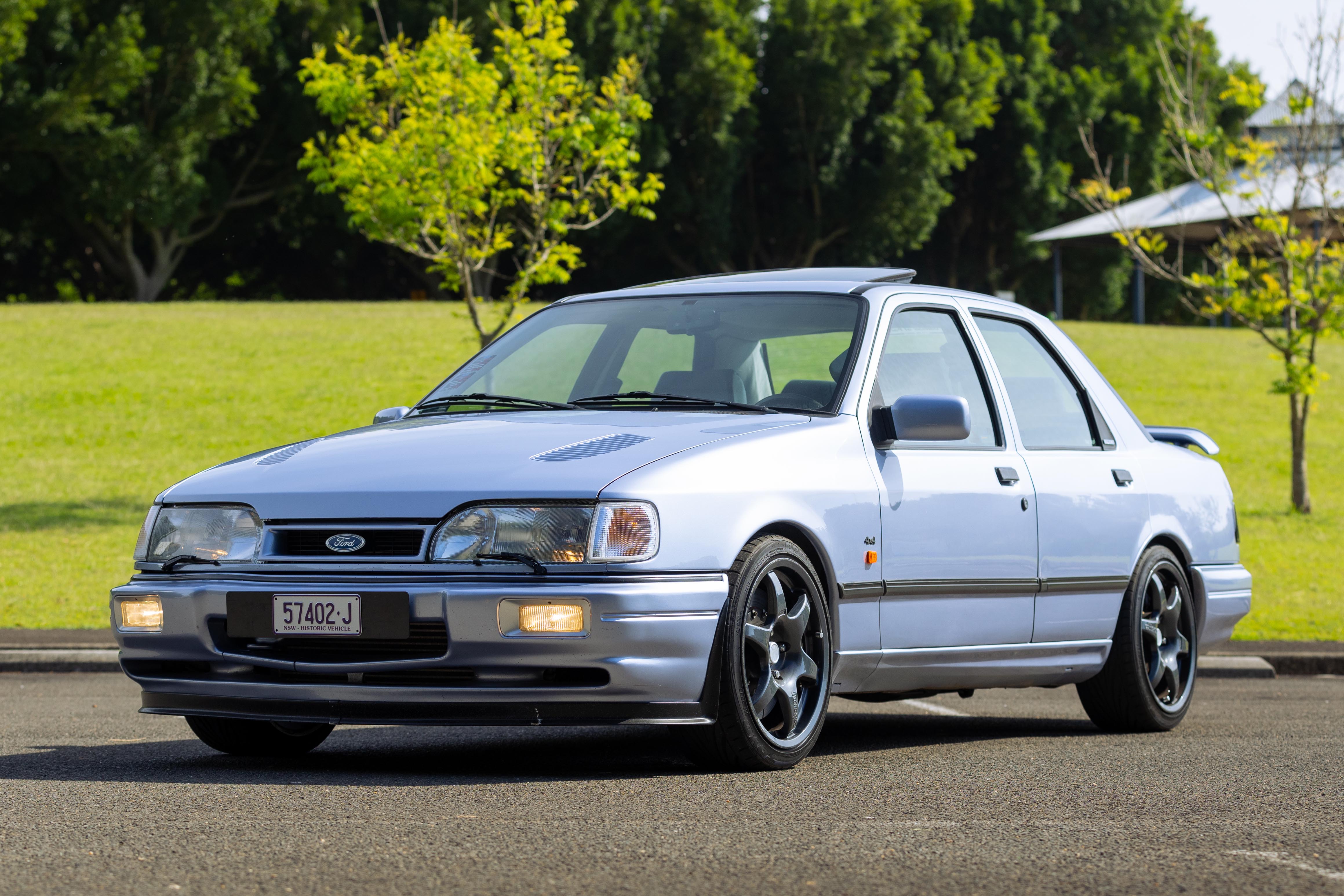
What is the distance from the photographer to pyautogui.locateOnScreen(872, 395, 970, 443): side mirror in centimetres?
579

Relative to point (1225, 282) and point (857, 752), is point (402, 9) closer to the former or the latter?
point (1225, 282)

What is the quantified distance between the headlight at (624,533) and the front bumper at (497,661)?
0.07 metres

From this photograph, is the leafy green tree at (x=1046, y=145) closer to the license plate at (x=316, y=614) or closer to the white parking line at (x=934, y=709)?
the white parking line at (x=934, y=709)

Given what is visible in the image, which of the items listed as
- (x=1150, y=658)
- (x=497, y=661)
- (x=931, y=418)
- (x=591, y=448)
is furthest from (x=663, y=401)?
(x=1150, y=658)

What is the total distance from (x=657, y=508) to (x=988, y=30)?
58874mm

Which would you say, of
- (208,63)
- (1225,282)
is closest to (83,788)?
(1225,282)

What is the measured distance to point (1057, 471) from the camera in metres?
6.82

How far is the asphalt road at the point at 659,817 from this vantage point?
3.81 metres

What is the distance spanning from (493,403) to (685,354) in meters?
0.74

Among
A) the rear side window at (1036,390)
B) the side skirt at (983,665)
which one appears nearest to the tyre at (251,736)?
the side skirt at (983,665)

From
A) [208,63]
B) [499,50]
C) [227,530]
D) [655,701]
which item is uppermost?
[208,63]

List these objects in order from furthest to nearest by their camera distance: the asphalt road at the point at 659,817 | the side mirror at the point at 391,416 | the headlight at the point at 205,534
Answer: the side mirror at the point at 391,416 < the headlight at the point at 205,534 < the asphalt road at the point at 659,817

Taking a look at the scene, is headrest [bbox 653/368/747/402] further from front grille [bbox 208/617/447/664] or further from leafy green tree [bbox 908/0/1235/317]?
leafy green tree [bbox 908/0/1235/317]

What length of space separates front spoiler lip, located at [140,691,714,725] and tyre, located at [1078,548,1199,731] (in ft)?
8.70
